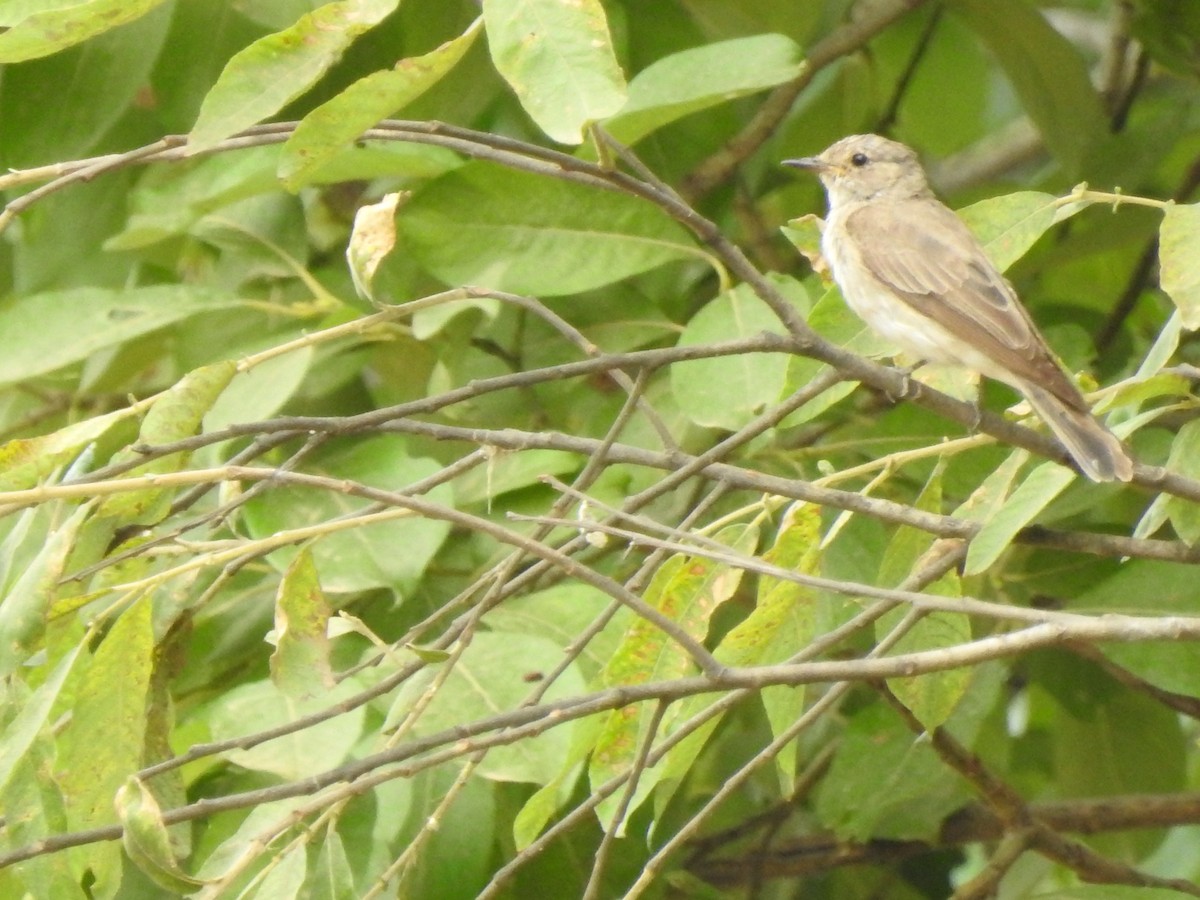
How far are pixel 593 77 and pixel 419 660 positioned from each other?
34.0 inches

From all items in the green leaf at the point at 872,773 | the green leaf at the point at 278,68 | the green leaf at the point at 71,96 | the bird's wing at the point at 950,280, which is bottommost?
the green leaf at the point at 872,773

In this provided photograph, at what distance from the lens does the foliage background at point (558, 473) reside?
2.10 meters

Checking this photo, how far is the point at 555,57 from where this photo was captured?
6.67ft

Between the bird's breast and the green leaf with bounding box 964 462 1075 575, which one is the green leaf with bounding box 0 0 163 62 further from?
the bird's breast

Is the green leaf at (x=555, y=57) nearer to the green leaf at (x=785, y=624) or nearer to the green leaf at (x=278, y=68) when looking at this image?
the green leaf at (x=278, y=68)

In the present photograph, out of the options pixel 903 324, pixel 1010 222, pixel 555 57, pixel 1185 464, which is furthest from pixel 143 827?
pixel 903 324

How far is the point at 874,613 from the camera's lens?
7.59 feet

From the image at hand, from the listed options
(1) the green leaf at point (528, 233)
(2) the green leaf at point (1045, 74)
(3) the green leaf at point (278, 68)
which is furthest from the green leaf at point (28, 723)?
(2) the green leaf at point (1045, 74)

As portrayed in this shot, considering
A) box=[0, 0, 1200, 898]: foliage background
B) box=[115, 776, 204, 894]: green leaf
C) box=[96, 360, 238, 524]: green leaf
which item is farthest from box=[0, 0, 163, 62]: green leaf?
box=[115, 776, 204, 894]: green leaf

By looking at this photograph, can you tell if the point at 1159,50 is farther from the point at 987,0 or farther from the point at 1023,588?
the point at 1023,588

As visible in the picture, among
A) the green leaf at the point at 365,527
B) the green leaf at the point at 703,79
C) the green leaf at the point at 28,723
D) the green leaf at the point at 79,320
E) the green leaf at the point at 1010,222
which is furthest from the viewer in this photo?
the green leaf at the point at 79,320

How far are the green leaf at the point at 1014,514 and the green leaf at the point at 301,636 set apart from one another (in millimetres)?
912

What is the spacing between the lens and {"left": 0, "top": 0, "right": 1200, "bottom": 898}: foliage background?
6.90ft

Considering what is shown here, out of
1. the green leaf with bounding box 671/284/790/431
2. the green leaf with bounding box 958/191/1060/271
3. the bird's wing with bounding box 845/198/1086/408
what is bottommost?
the bird's wing with bounding box 845/198/1086/408
